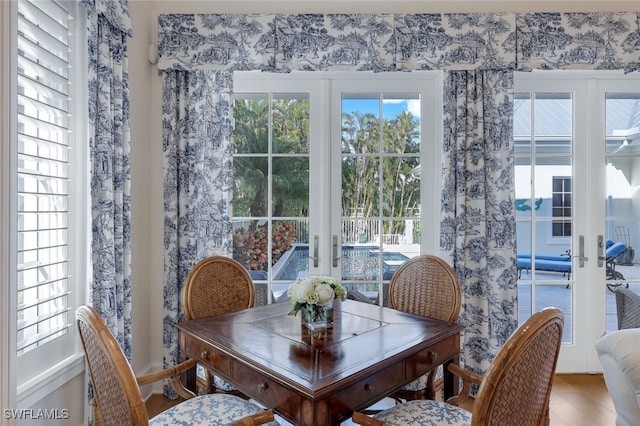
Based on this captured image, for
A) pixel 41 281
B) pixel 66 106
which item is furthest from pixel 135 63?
pixel 41 281

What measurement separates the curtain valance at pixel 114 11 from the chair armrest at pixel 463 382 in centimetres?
252

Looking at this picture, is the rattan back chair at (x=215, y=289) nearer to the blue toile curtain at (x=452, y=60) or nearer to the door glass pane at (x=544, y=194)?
the blue toile curtain at (x=452, y=60)

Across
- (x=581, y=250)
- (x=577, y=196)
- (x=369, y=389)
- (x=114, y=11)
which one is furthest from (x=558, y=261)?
(x=114, y=11)

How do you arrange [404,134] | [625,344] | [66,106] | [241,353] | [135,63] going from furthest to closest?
[404,134] < [135,63] < [66,106] < [625,344] < [241,353]

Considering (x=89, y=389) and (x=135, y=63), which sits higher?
(x=135, y=63)

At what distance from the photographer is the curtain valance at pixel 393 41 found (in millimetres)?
2555

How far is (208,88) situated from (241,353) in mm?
1920

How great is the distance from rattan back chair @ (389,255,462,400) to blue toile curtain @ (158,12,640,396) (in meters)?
0.51

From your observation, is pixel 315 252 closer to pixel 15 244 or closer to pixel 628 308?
pixel 15 244

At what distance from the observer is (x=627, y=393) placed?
1644 mm

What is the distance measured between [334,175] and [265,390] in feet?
5.76

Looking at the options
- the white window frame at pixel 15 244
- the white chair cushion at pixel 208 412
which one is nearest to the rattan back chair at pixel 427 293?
the white chair cushion at pixel 208 412

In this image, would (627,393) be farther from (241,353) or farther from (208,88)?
(208,88)

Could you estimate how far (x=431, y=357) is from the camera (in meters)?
1.54
